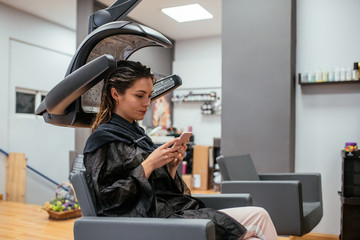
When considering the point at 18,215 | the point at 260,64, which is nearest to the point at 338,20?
the point at 260,64

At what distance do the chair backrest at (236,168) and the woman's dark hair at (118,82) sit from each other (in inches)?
57.7

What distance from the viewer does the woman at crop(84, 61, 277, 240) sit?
1.33 meters

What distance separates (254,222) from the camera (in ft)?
4.91

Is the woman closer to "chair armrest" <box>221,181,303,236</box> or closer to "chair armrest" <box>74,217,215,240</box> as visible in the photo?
"chair armrest" <box>74,217,215,240</box>

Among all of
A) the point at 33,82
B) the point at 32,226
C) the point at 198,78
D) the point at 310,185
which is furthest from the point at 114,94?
the point at 198,78

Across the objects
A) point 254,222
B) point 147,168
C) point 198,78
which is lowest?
point 254,222

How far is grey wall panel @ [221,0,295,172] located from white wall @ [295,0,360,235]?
0.15 m

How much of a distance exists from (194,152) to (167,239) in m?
5.56

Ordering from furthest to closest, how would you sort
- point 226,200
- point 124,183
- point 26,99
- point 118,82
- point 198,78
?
point 198,78, point 26,99, point 226,200, point 118,82, point 124,183

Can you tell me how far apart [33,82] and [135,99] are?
5.42m

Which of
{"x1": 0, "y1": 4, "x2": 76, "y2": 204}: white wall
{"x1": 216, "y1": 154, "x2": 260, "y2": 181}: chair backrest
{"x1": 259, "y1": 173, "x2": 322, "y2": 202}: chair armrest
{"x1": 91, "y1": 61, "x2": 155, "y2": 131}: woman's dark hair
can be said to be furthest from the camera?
{"x1": 0, "y1": 4, "x2": 76, "y2": 204}: white wall

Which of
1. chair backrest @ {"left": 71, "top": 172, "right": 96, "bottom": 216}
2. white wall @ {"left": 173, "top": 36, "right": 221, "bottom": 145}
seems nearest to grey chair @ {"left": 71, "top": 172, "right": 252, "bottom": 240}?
chair backrest @ {"left": 71, "top": 172, "right": 96, "bottom": 216}

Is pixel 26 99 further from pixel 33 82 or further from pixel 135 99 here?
pixel 135 99

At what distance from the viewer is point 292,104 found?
3.43 m
